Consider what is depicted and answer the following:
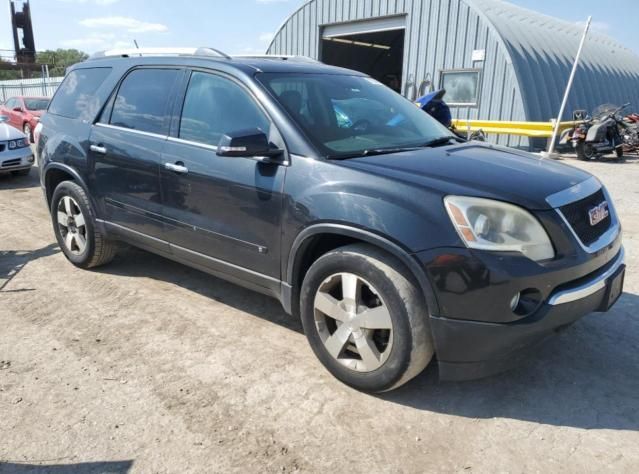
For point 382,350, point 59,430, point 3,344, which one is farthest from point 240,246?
point 3,344

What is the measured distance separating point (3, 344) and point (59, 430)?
1.21m

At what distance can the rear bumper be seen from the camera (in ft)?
8.25

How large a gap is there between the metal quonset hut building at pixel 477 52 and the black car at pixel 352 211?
11.2 m

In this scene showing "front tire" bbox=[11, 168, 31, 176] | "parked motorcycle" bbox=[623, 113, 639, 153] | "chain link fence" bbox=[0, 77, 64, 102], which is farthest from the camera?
"chain link fence" bbox=[0, 77, 64, 102]

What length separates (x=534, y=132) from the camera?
1305cm

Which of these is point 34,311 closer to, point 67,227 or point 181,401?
point 67,227

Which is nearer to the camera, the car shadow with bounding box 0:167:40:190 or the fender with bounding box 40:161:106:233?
the fender with bounding box 40:161:106:233

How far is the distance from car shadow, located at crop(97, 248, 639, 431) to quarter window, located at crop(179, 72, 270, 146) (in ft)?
4.63

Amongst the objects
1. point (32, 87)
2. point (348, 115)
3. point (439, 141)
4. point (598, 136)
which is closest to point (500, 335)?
point (439, 141)

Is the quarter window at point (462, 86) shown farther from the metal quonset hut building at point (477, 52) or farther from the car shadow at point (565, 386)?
the car shadow at point (565, 386)

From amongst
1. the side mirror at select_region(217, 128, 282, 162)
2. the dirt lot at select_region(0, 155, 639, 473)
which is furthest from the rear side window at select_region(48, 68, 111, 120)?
the side mirror at select_region(217, 128, 282, 162)

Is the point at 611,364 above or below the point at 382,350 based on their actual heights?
below

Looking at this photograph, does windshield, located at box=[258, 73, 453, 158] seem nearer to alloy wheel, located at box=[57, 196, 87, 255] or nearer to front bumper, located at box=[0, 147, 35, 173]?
alloy wheel, located at box=[57, 196, 87, 255]

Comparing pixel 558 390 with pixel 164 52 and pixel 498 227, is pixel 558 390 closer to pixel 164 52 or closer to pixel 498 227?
pixel 498 227
